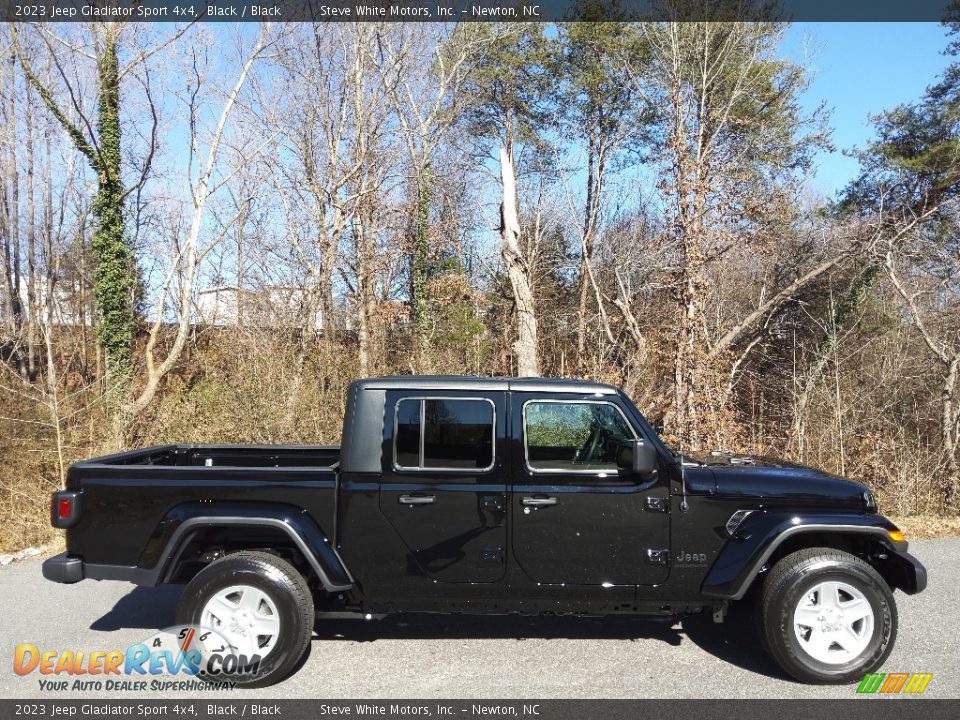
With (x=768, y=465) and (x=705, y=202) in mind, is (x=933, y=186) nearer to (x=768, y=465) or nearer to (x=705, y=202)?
(x=705, y=202)

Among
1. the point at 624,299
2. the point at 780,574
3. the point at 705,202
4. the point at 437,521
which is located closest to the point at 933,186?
the point at 705,202

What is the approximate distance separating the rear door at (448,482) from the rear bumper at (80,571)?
157cm

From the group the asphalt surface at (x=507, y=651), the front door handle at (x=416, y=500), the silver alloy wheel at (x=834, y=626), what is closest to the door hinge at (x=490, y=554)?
the front door handle at (x=416, y=500)

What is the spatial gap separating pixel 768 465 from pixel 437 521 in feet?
7.49

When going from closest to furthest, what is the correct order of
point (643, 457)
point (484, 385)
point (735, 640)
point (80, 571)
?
point (643, 457) → point (80, 571) → point (484, 385) → point (735, 640)

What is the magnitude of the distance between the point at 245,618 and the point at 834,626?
11.3ft

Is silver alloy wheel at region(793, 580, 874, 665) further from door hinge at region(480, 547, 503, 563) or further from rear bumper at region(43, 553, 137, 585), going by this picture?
rear bumper at region(43, 553, 137, 585)

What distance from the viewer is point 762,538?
419 centimetres

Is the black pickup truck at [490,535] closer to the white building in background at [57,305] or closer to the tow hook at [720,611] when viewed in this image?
the tow hook at [720,611]

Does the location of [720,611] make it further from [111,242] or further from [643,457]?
[111,242]

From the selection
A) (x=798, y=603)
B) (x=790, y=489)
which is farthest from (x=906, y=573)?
(x=790, y=489)

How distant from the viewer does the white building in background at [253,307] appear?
17.1 meters

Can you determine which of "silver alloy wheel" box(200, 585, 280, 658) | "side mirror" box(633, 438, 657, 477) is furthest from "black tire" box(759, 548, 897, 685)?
"silver alloy wheel" box(200, 585, 280, 658)

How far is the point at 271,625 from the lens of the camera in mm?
4168
